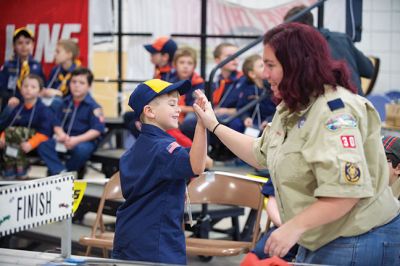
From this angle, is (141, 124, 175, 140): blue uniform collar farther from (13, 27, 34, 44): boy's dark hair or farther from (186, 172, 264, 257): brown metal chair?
(13, 27, 34, 44): boy's dark hair

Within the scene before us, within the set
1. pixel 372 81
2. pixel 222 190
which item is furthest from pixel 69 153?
pixel 372 81

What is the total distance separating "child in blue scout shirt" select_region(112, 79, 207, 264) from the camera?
332cm

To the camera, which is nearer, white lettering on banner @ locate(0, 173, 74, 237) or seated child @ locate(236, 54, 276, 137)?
white lettering on banner @ locate(0, 173, 74, 237)

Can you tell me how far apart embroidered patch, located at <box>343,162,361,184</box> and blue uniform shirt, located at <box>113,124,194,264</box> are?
3.52 ft

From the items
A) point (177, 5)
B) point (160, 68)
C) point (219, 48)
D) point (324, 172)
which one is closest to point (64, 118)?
point (160, 68)

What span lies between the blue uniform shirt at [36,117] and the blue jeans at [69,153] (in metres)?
0.14

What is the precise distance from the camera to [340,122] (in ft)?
7.72

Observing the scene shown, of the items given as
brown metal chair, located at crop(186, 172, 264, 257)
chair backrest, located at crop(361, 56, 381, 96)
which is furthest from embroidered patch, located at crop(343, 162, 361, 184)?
chair backrest, located at crop(361, 56, 381, 96)

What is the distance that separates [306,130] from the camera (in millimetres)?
2430

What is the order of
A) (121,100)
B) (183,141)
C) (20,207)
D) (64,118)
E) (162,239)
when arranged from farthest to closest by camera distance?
(121,100) → (64,118) → (183,141) → (162,239) → (20,207)

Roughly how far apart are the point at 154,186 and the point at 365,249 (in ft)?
3.58

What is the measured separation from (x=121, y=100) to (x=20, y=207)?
6.43 metres

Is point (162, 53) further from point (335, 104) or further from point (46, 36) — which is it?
point (335, 104)

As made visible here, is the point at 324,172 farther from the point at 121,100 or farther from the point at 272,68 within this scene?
the point at 121,100
